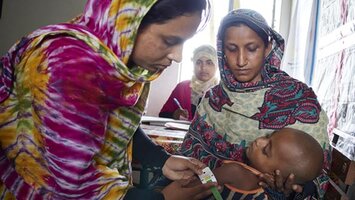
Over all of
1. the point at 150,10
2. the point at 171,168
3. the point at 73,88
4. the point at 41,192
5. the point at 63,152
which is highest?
the point at 150,10

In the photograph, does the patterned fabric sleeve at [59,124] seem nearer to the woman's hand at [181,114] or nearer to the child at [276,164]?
the child at [276,164]

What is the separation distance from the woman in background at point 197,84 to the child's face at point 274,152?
7.35 feet

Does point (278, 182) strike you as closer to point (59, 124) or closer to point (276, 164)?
point (276, 164)

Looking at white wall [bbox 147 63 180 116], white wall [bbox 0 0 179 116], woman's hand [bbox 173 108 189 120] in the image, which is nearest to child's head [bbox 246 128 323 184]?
woman's hand [bbox 173 108 189 120]

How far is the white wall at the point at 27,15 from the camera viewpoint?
12.8 feet

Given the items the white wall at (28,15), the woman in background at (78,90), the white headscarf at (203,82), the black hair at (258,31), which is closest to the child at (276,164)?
the woman in background at (78,90)

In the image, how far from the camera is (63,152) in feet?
2.23

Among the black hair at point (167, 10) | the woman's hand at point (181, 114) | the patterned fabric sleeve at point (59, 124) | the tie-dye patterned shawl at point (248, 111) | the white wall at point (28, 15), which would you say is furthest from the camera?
the white wall at point (28, 15)

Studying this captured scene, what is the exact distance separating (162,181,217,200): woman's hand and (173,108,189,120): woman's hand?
7.56 ft

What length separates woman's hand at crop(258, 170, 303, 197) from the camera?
4.10 ft

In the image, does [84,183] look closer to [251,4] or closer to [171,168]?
[171,168]

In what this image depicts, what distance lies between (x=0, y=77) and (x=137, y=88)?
376 millimetres

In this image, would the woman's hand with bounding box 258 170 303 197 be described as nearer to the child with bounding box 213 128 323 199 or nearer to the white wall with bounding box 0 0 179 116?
the child with bounding box 213 128 323 199

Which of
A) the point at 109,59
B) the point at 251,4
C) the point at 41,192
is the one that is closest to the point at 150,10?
the point at 109,59
